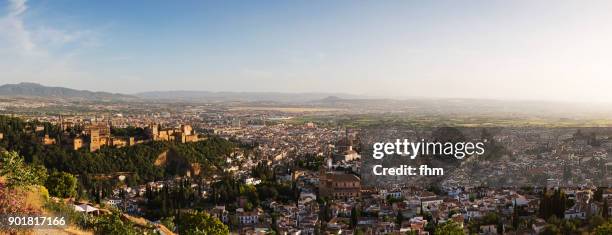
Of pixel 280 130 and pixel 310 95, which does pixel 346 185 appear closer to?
pixel 280 130

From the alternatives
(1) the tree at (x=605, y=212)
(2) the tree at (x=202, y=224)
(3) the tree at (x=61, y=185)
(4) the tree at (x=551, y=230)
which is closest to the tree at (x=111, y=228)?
(2) the tree at (x=202, y=224)

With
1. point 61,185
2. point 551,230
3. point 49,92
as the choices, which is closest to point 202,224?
point 61,185

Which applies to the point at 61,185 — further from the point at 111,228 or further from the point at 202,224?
Result: the point at 111,228

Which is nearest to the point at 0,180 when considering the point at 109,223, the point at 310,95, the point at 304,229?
the point at 109,223

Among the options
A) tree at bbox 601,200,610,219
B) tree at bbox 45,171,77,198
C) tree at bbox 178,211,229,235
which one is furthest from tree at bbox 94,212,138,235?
tree at bbox 601,200,610,219

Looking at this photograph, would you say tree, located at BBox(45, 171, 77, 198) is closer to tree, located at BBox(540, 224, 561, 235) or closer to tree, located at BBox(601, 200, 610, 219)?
tree, located at BBox(540, 224, 561, 235)

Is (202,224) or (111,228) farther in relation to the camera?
(202,224)

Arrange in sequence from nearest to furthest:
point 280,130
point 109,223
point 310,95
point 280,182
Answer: point 109,223 → point 280,182 → point 280,130 → point 310,95

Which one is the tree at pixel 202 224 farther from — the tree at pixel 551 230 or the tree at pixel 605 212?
the tree at pixel 605 212
